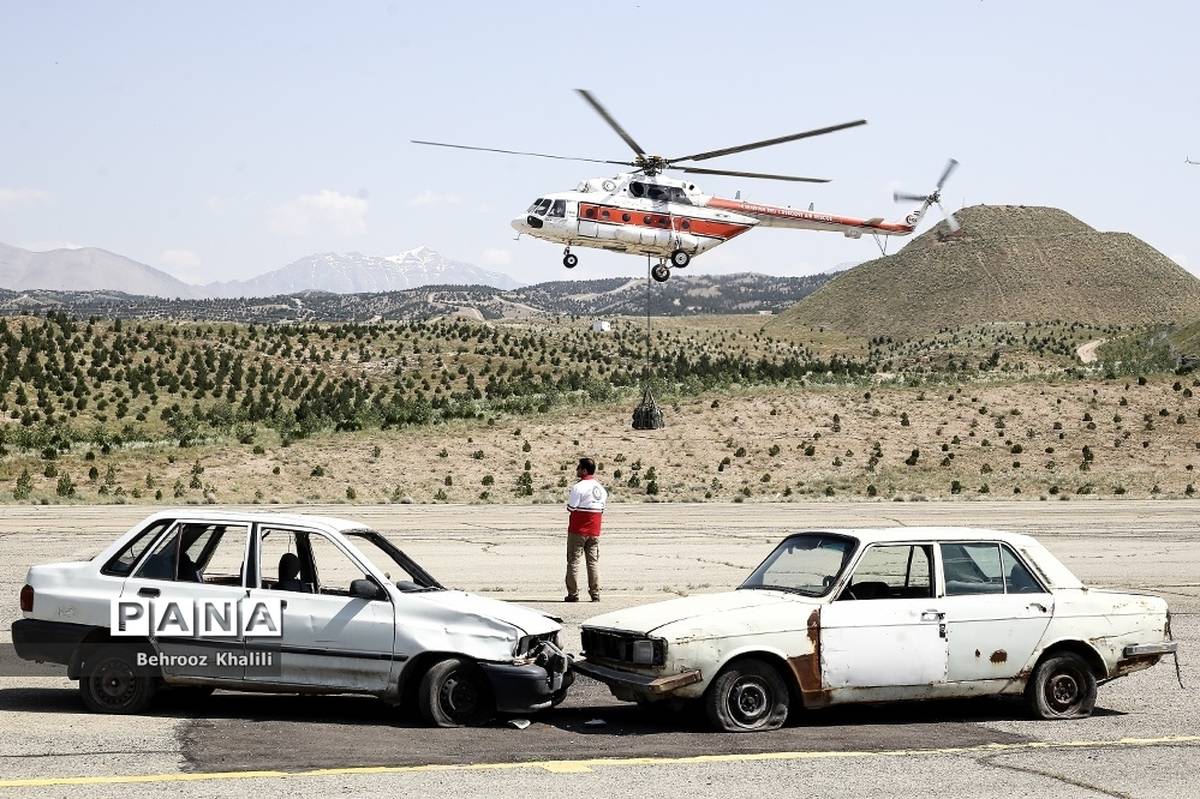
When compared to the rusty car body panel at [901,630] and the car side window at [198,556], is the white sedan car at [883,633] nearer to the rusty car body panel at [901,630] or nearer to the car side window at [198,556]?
the rusty car body panel at [901,630]

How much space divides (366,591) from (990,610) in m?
4.76

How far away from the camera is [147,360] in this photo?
69625mm

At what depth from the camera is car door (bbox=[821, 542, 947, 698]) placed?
36.1 feet

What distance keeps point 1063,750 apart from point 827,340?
421 feet

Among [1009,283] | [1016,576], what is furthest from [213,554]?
[1009,283]

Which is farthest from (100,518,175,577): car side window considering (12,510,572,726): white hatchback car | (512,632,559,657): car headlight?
(512,632,559,657): car headlight

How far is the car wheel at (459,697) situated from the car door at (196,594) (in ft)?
4.65

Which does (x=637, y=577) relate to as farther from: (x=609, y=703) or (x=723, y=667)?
(x=723, y=667)

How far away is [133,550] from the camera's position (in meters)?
11.1

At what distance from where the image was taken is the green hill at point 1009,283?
5871 inches

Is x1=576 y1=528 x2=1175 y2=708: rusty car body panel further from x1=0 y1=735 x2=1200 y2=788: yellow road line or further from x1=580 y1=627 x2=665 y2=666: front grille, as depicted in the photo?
x1=0 y1=735 x2=1200 y2=788: yellow road line

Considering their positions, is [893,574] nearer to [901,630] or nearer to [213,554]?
[901,630]

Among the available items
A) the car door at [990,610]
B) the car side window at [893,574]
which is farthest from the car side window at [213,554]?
the car door at [990,610]

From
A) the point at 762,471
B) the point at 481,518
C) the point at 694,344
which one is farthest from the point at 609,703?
the point at 694,344
